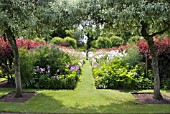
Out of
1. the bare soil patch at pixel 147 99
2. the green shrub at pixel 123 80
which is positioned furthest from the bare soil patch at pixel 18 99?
the bare soil patch at pixel 147 99

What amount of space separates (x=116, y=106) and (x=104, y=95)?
1331 mm

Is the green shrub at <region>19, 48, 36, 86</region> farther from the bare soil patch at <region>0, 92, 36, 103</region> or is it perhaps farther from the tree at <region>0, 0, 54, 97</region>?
the tree at <region>0, 0, 54, 97</region>

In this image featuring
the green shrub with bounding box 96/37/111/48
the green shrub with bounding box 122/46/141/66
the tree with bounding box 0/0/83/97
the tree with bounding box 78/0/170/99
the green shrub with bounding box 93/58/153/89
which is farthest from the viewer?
the green shrub with bounding box 96/37/111/48

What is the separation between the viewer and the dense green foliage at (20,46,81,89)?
9016 mm

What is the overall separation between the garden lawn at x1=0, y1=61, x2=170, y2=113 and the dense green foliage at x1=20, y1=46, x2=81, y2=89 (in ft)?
2.06

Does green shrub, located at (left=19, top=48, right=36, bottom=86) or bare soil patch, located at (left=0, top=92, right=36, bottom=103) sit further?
green shrub, located at (left=19, top=48, right=36, bottom=86)

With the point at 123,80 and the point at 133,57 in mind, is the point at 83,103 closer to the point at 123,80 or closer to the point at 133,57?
the point at 123,80

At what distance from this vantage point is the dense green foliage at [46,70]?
9016mm

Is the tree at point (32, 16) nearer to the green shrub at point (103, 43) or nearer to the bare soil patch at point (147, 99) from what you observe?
the bare soil patch at point (147, 99)

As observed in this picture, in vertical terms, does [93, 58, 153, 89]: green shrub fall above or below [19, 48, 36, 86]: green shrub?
below

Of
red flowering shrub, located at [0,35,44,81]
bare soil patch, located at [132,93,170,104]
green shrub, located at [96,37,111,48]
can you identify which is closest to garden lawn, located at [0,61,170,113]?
bare soil patch, located at [132,93,170,104]

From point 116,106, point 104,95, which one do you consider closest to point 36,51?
point 104,95

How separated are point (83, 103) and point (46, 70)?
3507mm

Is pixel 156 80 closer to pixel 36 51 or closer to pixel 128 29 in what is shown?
pixel 128 29
